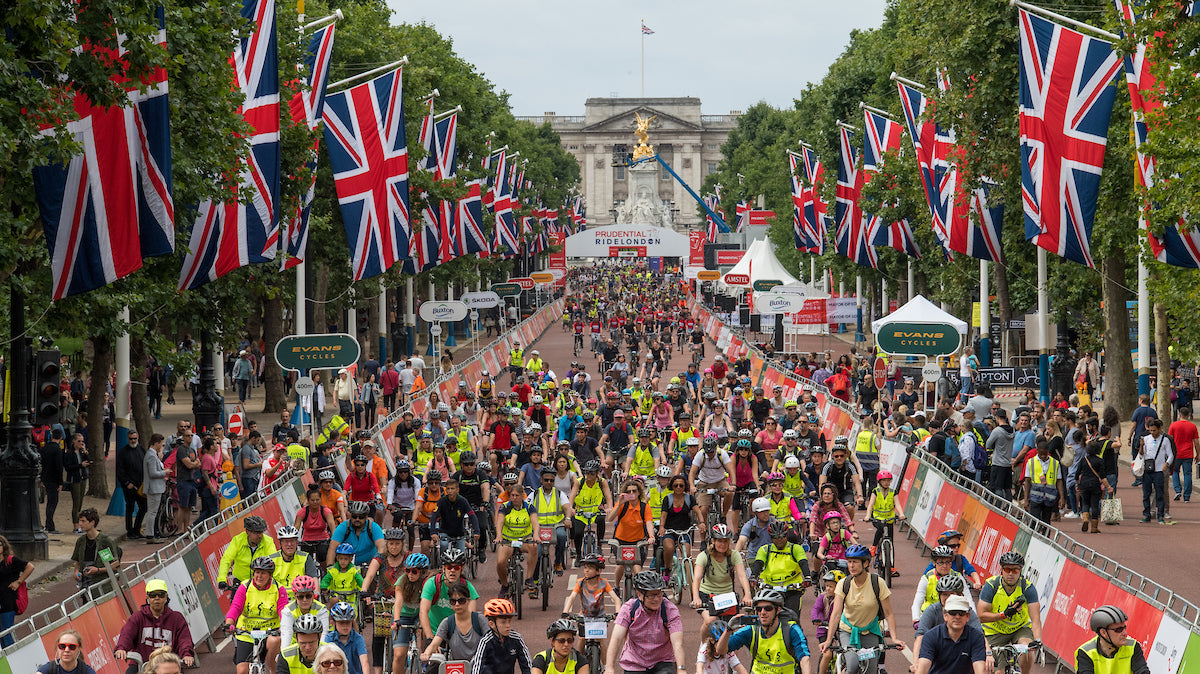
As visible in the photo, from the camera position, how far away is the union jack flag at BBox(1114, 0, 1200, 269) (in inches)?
901

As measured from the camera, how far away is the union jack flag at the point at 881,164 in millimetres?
44438

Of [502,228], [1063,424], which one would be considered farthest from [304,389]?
[502,228]

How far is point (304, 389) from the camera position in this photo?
28844 mm

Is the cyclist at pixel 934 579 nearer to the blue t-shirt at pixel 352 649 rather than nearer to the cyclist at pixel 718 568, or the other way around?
the cyclist at pixel 718 568

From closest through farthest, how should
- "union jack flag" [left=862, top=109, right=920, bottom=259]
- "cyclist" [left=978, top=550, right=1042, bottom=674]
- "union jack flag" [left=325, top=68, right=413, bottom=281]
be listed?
"cyclist" [left=978, top=550, right=1042, bottom=674] → "union jack flag" [left=325, top=68, right=413, bottom=281] → "union jack flag" [left=862, top=109, right=920, bottom=259]

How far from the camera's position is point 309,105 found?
29.0 meters

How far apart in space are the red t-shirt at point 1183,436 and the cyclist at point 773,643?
14.4m

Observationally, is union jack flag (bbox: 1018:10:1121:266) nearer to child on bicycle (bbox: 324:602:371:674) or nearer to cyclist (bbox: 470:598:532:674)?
cyclist (bbox: 470:598:532:674)

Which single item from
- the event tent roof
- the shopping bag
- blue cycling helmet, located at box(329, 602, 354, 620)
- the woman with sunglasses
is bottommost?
the shopping bag

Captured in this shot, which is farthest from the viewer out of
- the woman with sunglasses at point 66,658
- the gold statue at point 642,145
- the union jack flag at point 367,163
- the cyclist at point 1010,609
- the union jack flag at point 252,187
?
the gold statue at point 642,145

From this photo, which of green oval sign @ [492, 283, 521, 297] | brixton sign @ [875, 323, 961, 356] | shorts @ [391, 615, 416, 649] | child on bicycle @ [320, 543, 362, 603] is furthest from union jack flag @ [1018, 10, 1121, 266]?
green oval sign @ [492, 283, 521, 297]

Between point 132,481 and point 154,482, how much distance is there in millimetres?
482

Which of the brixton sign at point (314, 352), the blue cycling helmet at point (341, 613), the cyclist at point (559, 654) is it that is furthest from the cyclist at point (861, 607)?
the brixton sign at point (314, 352)

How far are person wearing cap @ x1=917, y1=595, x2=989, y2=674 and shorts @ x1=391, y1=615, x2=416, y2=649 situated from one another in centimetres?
422
